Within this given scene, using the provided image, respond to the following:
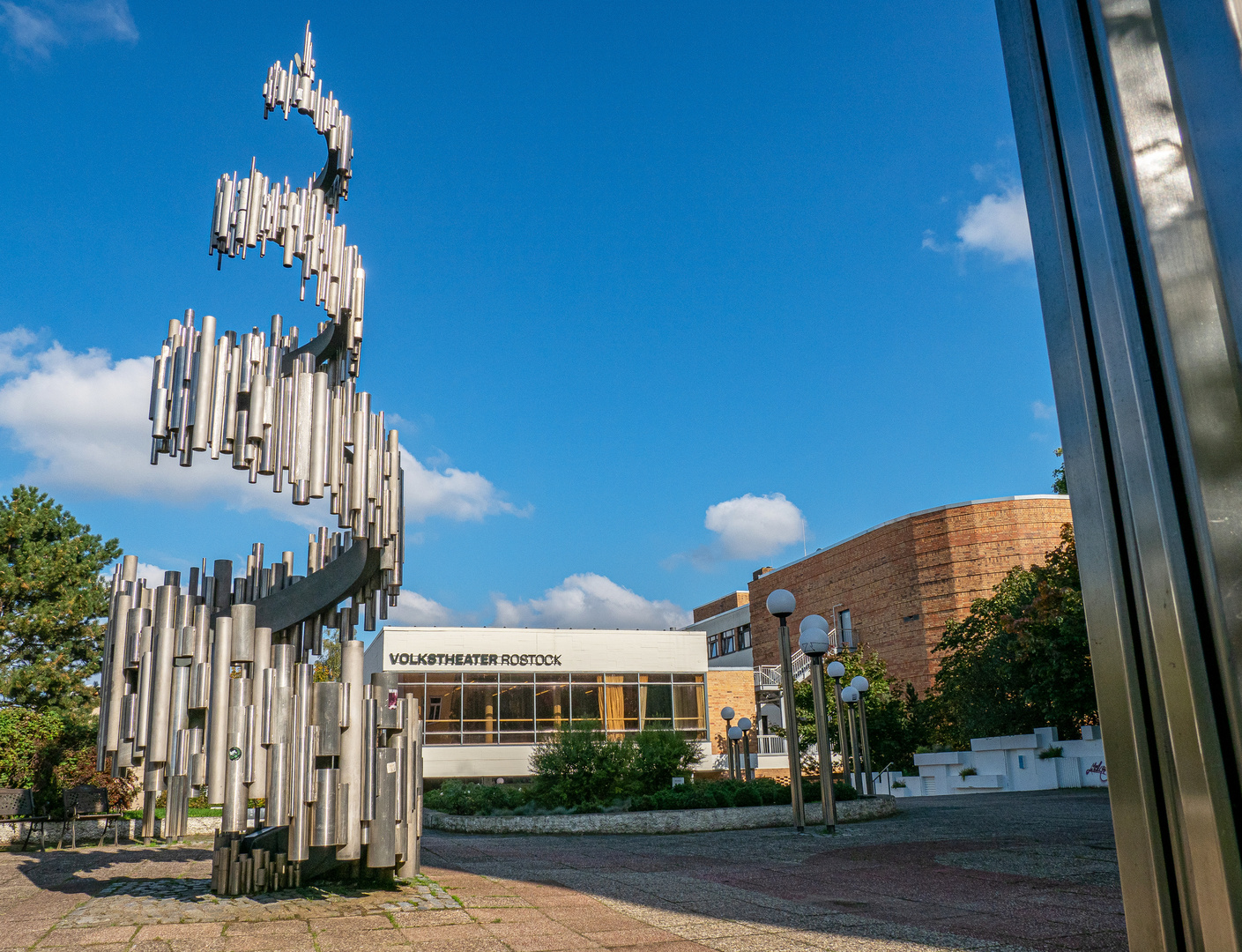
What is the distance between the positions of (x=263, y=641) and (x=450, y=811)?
1142 centimetres

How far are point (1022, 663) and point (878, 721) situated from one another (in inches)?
285

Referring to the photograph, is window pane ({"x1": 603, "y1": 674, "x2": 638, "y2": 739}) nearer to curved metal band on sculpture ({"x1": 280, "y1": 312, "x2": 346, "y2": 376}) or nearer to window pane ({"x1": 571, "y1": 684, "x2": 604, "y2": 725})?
window pane ({"x1": 571, "y1": 684, "x2": 604, "y2": 725})

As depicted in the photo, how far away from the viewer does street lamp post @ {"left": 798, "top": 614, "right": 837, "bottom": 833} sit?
1216cm

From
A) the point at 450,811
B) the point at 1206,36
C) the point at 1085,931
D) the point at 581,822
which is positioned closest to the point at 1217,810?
the point at 1206,36

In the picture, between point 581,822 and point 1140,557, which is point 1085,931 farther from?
point 581,822

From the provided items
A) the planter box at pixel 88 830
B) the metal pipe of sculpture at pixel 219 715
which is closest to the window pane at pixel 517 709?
the planter box at pixel 88 830

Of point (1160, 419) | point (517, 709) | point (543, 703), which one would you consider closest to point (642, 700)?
point (543, 703)

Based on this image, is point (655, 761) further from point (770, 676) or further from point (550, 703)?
point (770, 676)

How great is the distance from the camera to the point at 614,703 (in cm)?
3666

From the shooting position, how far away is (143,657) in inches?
269

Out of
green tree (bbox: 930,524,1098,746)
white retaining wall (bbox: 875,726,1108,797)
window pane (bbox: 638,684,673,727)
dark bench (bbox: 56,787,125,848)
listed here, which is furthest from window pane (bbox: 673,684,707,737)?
dark bench (bbox: 56,787,125,848)

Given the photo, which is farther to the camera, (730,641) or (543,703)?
(730,641)

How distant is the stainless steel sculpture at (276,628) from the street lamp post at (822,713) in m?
6.30

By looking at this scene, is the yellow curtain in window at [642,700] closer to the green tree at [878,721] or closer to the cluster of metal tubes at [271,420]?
the green tree at [878,721]
